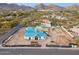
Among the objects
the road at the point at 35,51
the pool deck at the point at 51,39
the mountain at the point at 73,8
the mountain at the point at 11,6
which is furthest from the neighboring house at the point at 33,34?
the mountain at the point at 73,8

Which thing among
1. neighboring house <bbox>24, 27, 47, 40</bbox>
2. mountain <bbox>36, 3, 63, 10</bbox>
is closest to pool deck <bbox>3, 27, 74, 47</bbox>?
neighboring house <bbox>24, 27, 47, 40</bbox>

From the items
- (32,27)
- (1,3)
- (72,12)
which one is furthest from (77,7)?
(1,3)

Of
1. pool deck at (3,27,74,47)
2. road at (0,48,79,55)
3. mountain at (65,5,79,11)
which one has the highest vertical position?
mountain at (65,5,79,11)

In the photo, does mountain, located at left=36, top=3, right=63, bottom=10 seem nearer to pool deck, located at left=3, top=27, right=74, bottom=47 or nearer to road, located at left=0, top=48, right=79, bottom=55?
pool deck, located at left=3, top=27, right=74, bottom=47

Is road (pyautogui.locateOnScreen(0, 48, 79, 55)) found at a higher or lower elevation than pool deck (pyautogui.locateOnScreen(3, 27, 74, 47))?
lower

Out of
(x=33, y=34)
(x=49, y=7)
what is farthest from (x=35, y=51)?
(x=49, y=7)

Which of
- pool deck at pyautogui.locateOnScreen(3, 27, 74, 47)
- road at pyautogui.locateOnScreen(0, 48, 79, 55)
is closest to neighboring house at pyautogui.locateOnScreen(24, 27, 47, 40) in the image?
pool deck at pyautogui.locateOnScreen(3, 27, 74, 47)

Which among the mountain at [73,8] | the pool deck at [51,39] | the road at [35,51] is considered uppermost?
the mountain at [73,8]

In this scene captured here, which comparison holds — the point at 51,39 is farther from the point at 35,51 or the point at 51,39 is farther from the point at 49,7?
the point at 49,7

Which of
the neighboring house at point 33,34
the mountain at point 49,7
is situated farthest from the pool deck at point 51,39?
the mountain at point 49,7

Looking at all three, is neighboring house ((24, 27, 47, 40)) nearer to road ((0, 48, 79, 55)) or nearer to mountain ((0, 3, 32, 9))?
road ((0, 48, 79, 55))

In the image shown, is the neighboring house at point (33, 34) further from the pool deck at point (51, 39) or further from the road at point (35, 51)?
the road at point (35, 51)

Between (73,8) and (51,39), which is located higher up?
(73,8)

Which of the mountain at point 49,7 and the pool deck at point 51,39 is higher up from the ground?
the mountain at point 49,7
